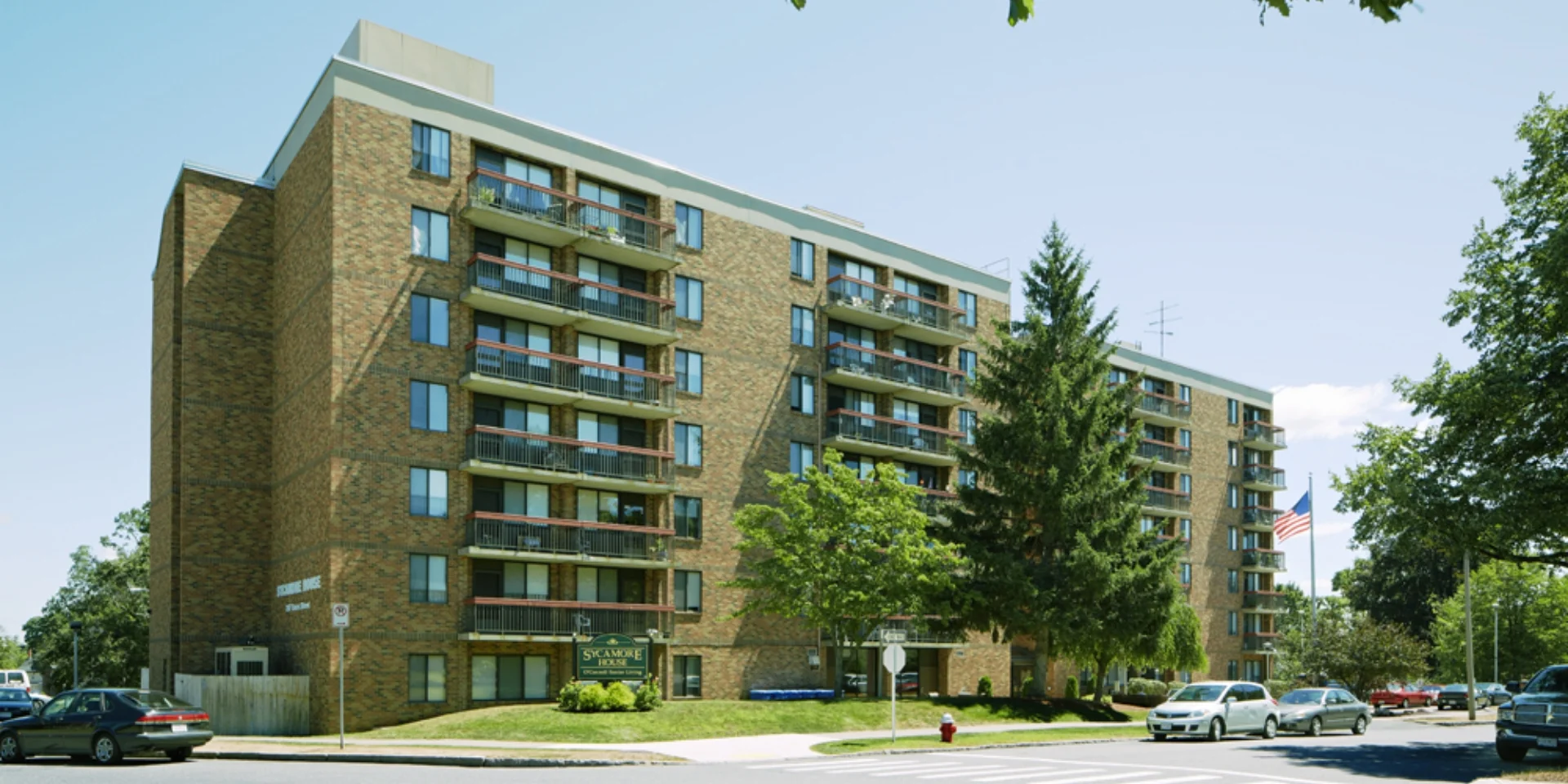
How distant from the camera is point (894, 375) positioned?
52.8m

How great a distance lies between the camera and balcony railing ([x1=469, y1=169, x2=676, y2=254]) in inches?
1563

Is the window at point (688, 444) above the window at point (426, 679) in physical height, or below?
above

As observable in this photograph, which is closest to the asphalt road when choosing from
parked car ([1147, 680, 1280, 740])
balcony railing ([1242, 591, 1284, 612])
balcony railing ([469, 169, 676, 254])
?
parked car ([1147, 680, 1280, 740])

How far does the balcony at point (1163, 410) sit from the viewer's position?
71.7 metres

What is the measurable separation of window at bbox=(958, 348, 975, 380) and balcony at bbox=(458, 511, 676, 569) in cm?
1901

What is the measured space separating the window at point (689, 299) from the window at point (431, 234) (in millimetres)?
9030

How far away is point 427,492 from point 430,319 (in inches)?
211

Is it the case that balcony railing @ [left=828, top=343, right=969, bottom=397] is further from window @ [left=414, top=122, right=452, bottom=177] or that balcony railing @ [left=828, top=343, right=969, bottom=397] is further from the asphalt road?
the asphalt road

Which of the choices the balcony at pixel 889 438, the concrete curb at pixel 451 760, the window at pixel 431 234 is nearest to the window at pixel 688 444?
the balcony at pixel 889 438

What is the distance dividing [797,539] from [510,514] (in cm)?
915

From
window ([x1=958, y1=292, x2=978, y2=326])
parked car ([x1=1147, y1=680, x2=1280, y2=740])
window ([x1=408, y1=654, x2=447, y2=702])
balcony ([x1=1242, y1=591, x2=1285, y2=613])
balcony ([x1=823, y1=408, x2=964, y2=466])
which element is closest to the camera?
parked car ([x1=1147, y1=680, x2=1280, y2=740])

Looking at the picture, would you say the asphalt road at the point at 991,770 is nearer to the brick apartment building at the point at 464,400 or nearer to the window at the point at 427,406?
the brick apartment building at the point at 464,400

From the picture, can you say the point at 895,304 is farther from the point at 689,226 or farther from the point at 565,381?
the point at 565,381

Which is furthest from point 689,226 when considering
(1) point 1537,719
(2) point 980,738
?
(1) point 1537,719
